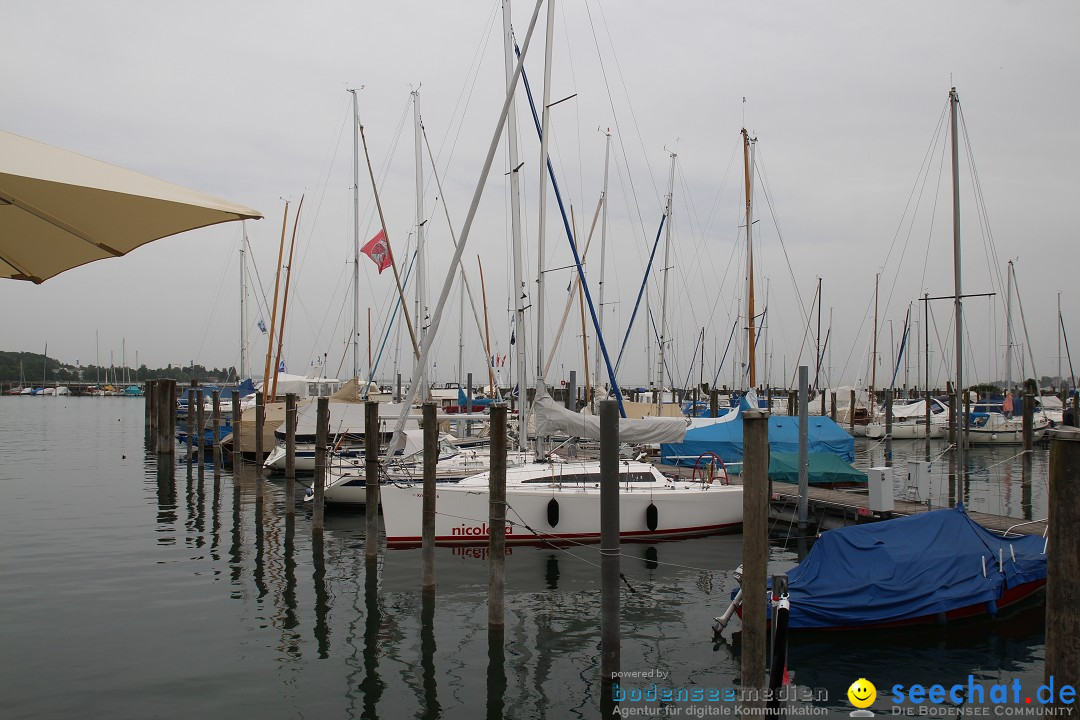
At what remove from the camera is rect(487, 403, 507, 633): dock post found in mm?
11203

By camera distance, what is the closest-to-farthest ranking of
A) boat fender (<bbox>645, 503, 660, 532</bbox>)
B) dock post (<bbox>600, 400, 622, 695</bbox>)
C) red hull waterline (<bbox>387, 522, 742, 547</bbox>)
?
dock post (<bbox>600, 400, 622, 695</bbox>)
red hull waterline (<bbox>387, 522, 742, 547</bbox>)
boat fender (<bbox>645, 503, 660, 532</bbox>)

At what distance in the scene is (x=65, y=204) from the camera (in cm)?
423

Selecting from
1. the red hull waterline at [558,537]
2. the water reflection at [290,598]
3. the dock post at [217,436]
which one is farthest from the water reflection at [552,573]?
the dock post at [217,436]

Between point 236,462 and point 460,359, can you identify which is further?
point 460,359

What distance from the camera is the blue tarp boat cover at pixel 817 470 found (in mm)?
23094

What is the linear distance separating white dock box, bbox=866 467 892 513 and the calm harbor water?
2.34 m

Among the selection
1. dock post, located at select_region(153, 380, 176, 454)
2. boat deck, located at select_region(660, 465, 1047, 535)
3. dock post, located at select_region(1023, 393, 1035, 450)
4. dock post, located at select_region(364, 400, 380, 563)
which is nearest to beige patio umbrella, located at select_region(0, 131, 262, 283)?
dock post, located at select_region(364, 400, 380, 563)

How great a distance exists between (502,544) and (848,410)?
57.4m

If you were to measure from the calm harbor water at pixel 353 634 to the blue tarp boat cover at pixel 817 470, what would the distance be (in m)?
4.82

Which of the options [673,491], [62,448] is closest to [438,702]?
[673,491]

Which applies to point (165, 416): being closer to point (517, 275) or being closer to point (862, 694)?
point (517, 275)

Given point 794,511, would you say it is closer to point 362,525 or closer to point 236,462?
point 362,525

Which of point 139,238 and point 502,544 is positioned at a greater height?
point 139,238

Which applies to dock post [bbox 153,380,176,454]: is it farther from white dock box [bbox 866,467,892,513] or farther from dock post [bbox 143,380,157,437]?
white dock box [bbox 866,467,892,513]
